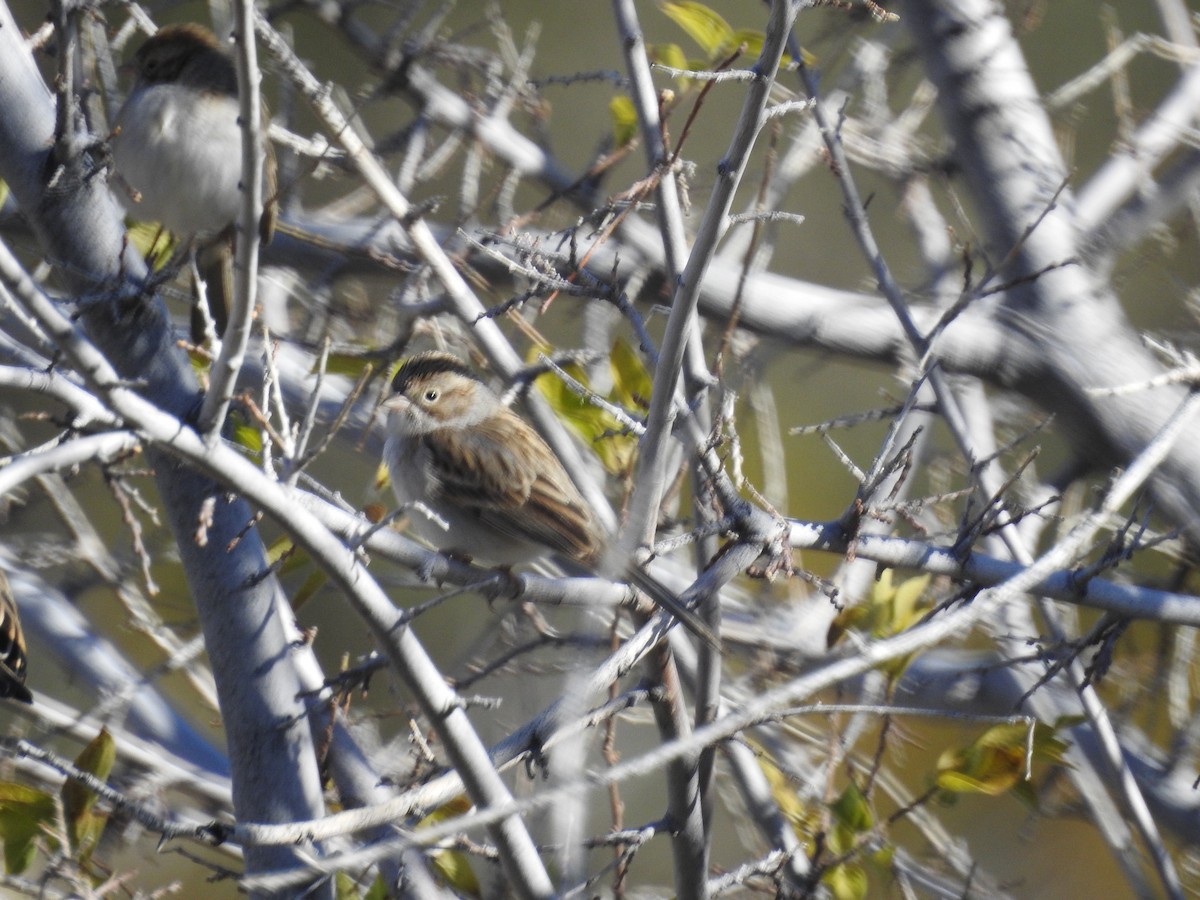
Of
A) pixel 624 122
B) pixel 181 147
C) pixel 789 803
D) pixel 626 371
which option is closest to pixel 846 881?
pixel 789 803

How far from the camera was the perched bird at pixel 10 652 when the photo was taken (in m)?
3.29

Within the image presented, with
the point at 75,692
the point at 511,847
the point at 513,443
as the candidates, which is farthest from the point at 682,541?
the point at 75,692

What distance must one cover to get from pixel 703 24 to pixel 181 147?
67.1 inches

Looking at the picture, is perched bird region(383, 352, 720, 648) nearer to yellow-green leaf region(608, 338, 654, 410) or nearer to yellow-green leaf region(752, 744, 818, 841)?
yellow-green leaf region(608, 338, 654, 410)

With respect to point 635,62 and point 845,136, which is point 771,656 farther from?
point 635,62

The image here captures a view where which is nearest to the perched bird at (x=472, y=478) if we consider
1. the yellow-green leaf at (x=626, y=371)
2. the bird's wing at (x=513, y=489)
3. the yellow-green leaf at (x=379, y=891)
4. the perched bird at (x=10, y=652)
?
the bird's wing at (x=513, y=489)

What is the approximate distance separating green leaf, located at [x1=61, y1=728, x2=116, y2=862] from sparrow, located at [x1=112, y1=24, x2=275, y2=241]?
65.4 inches

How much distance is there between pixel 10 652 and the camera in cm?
333

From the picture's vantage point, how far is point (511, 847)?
8.74 feet

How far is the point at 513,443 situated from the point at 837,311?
1253 millimetres

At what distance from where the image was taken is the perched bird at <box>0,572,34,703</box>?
10.8ft

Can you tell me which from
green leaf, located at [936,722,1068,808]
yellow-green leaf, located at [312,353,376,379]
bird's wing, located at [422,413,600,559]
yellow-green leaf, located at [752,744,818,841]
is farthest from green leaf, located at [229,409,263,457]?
green leaf, located at [936,722,1068,808]

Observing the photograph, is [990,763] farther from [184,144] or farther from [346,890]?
[184,144]

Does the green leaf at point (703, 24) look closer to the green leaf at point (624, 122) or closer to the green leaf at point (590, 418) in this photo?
the green leaf at point (624, 122)
